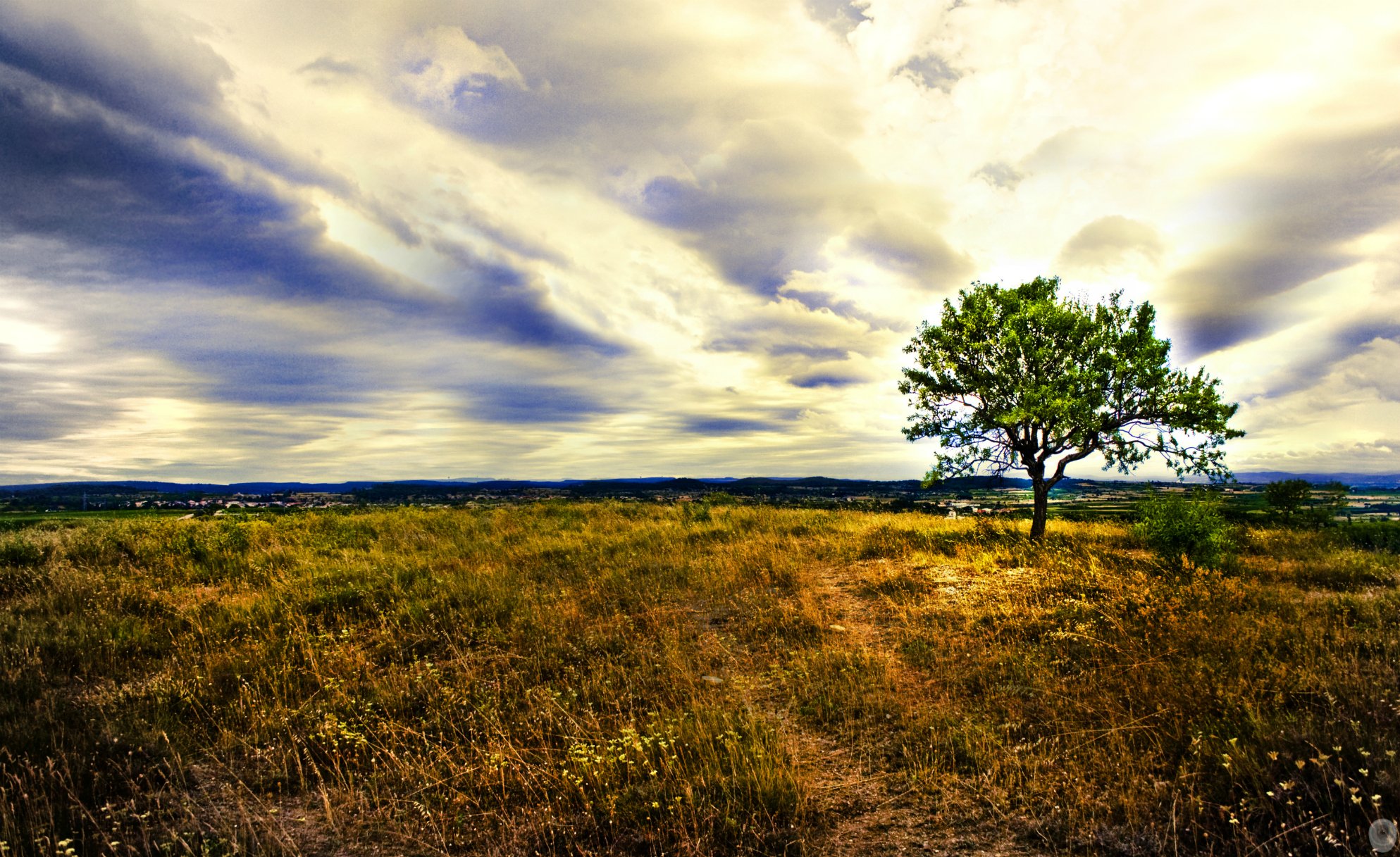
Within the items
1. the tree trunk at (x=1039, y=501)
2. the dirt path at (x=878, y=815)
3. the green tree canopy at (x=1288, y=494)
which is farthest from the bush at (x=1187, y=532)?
the green tree canopy at (x=1288, y=494)

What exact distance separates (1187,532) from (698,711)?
12054mm

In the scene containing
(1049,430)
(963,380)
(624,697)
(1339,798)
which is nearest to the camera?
(1339,798)

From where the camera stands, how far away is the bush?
1152cm

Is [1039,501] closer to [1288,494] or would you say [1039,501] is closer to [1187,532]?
[1187,532]

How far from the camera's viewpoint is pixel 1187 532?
463 inches

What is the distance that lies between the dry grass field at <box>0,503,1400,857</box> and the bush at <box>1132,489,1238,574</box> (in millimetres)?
519

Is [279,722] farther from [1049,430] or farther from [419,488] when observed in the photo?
[419,488]

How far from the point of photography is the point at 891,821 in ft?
13.9

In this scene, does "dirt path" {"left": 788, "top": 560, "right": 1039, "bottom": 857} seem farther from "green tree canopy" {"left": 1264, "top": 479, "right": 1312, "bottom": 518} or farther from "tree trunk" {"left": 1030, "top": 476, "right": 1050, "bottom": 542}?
"green tree canopy" {"left": 1264, "top": 479, "right": 1312, "bottom": 518}

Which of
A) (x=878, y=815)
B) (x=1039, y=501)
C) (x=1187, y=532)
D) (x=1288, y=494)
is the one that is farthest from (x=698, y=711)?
(x=1288, y=494)

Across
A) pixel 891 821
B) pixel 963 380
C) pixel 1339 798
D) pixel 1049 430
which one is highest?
pixel 963 380

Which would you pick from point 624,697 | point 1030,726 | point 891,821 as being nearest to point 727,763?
point 891,821

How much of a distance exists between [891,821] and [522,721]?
3.56 m

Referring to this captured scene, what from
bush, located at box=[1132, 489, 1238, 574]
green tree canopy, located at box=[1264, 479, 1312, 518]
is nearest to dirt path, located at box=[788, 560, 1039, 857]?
bush, located at box=[1132, 489, 1238, 574]
